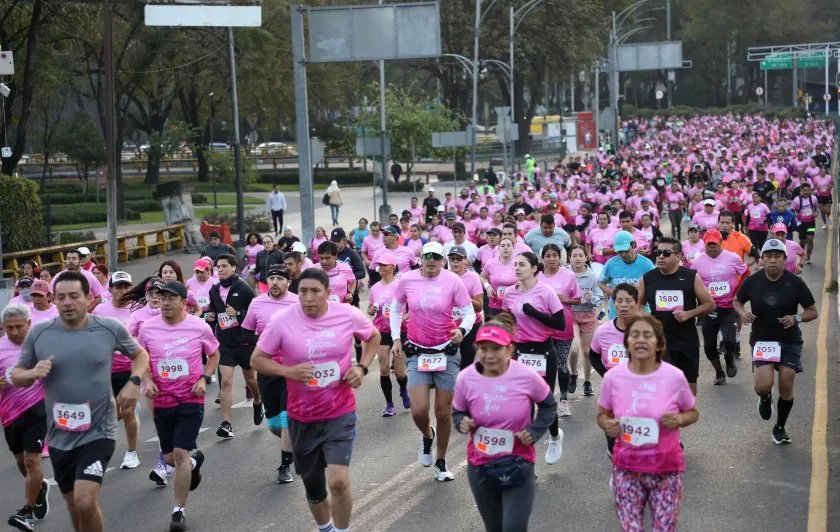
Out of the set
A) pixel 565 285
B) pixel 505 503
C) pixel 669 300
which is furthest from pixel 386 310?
pixel 505 503

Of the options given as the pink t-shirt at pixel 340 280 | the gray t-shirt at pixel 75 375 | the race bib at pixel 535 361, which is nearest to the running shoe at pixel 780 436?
the race bib at pixel 535 361

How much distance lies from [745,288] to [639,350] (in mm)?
4389

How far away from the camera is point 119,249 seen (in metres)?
30.9

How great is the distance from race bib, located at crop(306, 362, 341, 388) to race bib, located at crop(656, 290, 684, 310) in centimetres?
390

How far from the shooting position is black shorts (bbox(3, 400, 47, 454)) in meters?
8.95

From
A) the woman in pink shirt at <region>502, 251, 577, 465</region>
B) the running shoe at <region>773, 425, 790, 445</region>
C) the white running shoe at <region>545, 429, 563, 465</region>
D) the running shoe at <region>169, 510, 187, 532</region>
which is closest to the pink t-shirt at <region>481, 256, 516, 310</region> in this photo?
the woman in pink shirt at <region>502, 251, 577, 465</region>

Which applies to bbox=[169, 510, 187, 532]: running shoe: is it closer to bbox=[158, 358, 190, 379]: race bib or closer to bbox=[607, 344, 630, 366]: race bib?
bbox=[158, 358, 190, 379]: race bib

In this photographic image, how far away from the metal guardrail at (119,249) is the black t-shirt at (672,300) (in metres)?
13.8

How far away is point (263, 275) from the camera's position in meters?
17.5

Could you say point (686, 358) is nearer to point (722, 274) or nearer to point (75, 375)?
point (722, 274)

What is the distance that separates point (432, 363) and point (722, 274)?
13.9 ft

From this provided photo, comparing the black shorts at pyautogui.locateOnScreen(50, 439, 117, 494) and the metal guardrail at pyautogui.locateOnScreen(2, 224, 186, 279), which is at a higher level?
the black shorts at pyautogui.locateOnScreen(50, 439, 117, 494)

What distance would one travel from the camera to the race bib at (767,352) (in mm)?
10312

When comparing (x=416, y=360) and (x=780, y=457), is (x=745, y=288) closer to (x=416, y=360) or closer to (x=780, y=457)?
(x=780, y=457)
